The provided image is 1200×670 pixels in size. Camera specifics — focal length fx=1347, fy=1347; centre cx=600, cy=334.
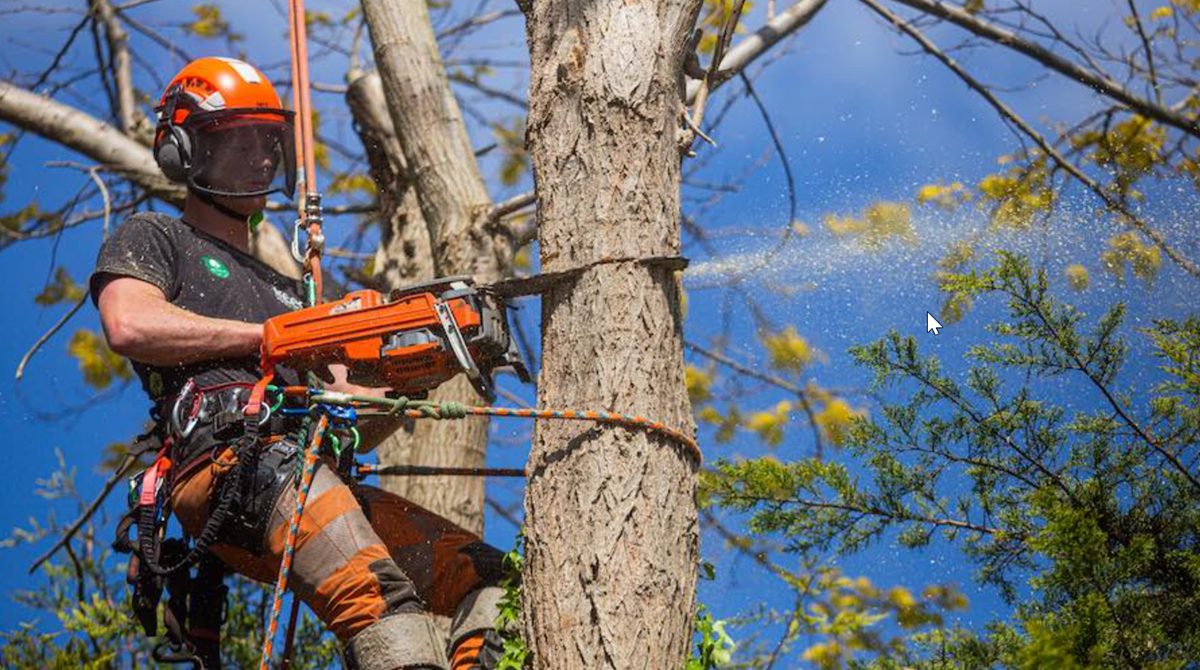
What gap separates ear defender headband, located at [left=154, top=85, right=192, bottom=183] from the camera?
142 inches

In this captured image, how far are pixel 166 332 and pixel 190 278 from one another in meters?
0.31

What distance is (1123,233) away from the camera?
5.31 metres

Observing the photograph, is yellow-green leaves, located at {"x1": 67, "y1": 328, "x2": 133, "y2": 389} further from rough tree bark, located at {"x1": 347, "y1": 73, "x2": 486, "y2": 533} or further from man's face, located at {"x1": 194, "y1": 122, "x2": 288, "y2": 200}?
man's face, located at {"x1": 194, "y1": 122, "x2": 288, "y2": 200}

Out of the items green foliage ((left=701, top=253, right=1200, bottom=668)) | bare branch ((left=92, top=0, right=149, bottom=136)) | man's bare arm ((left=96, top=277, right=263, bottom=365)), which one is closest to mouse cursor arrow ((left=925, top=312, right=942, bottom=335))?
green foliage ((left=701, top=253, right=1200, bottom=668))

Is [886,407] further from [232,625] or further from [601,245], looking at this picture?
[232,625]

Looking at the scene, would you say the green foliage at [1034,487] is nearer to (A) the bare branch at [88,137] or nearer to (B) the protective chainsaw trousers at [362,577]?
(B) the protective chainsaw trousers at [362,577]

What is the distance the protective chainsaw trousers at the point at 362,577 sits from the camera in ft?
9.52

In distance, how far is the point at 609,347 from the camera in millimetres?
2930

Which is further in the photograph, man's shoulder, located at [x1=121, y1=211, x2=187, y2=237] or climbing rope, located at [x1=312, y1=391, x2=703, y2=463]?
man's shoulder, located at [x1=121, y1=211, x2=187, y2=237]

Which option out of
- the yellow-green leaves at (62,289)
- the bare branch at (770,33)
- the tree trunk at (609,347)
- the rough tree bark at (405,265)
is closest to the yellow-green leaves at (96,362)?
the yellow-green leaves at (62,289)

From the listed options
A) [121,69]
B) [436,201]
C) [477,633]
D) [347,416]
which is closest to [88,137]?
[121,69]

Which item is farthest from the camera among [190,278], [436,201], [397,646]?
[436,201]

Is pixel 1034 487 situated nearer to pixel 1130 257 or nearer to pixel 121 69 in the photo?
pixel 1130 257

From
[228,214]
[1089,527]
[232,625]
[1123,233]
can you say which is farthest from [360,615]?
[1123,233]
